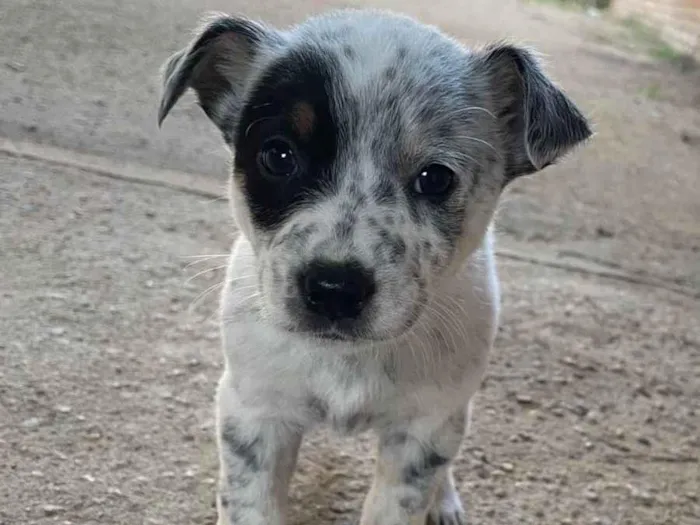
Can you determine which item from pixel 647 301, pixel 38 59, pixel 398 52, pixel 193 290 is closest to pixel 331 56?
pixel 398 52

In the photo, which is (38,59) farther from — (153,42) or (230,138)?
(230,138)

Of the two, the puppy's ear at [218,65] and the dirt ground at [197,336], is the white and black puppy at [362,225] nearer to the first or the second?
the puppy's ear at [218,65]

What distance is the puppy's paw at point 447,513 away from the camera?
2.72 meters

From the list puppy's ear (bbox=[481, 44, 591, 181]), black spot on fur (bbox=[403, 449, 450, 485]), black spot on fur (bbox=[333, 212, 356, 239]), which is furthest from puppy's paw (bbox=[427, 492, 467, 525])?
black spot on fur (bbox=[333, 212, 356, 239])

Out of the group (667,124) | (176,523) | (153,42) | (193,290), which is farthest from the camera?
(667,124)

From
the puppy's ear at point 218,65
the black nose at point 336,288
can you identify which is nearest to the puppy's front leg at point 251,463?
the black nose at point 336,288

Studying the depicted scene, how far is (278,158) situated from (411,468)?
895 millimetres

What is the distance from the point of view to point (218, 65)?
8.02ft

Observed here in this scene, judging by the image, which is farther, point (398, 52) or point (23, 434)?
point (23, 434)

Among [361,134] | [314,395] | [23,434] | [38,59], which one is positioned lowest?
[38,59]

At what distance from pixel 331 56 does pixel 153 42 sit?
476 centimetres

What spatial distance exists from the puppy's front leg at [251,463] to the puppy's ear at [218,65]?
2.72 ft

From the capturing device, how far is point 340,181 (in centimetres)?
204

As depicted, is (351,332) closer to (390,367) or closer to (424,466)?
(390,367)
